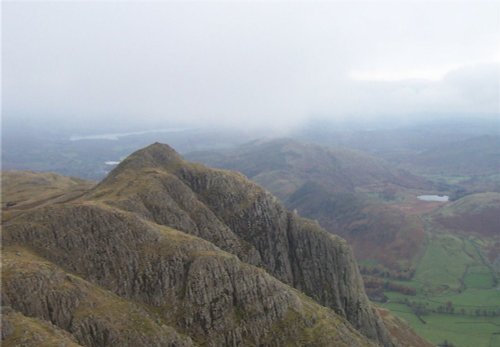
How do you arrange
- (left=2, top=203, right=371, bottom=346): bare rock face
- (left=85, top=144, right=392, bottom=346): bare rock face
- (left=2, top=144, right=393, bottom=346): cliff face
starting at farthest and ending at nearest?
(left=85, top=144, right=392, bottom=346): bare rock face, (left=2, top=203, right=371, bottom=346): bare rock face, (left=2, top=144, right=393, bottom=346): cliff face

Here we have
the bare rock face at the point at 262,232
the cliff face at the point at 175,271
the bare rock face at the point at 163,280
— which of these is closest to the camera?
the cliff face at the point at 175,271

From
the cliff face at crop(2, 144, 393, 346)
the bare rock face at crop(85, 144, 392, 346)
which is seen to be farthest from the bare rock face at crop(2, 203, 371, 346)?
the bare rock face at crop(85, 144, 392, 346)

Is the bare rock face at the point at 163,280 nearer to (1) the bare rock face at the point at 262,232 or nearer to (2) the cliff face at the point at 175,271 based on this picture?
(2) the cliff face at the point at 175,271

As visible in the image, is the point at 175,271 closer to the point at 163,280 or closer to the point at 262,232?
the point at 163,280

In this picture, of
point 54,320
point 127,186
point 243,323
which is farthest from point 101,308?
point 127,186

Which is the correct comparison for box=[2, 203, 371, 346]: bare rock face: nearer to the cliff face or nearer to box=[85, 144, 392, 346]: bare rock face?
the cliff face

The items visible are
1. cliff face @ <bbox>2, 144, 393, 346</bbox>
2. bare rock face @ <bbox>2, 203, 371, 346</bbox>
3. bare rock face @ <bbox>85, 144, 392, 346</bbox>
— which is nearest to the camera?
cliff face @ <bbox>2, 144, 393, 346</bbox>

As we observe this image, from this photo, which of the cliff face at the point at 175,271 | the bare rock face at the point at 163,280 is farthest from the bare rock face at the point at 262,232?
the bare rock face at the point at 163,280

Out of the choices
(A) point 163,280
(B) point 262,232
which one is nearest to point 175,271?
(A) point 163,280

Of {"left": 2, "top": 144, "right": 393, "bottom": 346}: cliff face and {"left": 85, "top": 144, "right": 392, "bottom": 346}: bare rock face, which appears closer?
{"left": 2, "top": 144, "right": 393, "bottom": 346}: cliff face
